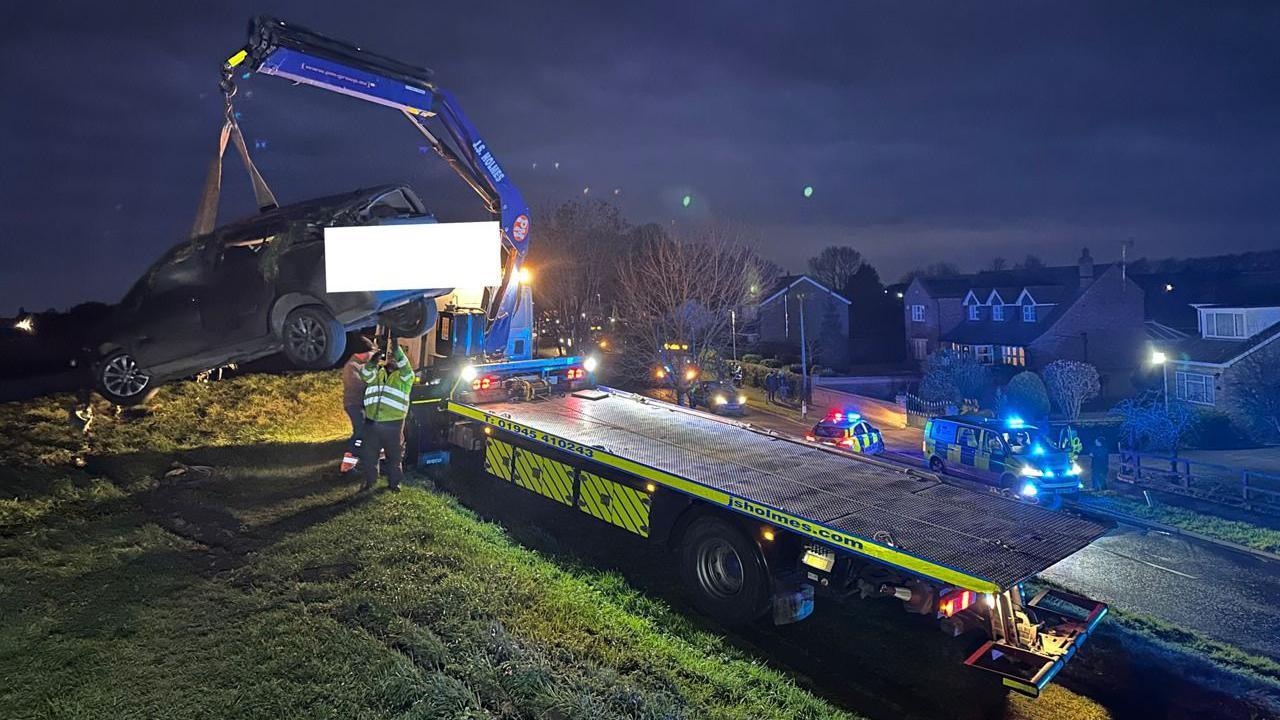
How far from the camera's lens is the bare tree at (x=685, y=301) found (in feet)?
102

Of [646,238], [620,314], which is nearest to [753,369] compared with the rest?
[620,314]

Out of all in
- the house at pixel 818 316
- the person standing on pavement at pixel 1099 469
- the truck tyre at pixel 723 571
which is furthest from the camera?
the house at pixel 818 316

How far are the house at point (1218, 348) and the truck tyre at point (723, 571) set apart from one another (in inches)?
1129

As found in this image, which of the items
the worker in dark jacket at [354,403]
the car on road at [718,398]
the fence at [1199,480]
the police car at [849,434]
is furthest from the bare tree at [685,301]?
the worker in dark jacket at [354,403]

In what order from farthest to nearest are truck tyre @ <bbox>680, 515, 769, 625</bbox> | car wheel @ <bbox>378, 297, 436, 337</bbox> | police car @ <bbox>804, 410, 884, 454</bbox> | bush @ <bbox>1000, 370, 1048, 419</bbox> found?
bush @ <bbox>1000, 370, 1048, 419</bbox>
police car @ <bbox>804, 410, 884, 454</bbox>
truck tyre @ <bbox>680, 515, 769, 625</bbox>
car wheel @ <bbox>378, 297, 436, 337</bbox>

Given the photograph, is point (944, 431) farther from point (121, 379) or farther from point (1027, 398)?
point (121, 379)

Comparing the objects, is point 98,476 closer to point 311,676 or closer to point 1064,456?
point 311,676

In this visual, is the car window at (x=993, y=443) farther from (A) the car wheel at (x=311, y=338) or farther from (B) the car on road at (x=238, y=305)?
(A) the car wheel at (x=311, y=338)

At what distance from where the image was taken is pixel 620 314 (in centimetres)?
3869

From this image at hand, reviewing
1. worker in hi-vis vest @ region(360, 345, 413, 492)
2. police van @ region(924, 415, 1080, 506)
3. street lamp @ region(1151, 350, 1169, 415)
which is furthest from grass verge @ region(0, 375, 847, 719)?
street lamp @ region(1151, 350, 1169, 415)

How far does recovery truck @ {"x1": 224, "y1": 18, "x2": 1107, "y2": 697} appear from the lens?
607cm

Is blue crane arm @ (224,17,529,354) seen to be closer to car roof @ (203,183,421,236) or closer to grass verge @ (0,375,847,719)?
car roof @ (203,183,421,236)

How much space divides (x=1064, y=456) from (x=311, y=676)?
52.3 ft

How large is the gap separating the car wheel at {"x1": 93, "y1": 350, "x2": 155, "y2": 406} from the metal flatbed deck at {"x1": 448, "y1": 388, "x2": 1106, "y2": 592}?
190 inches
